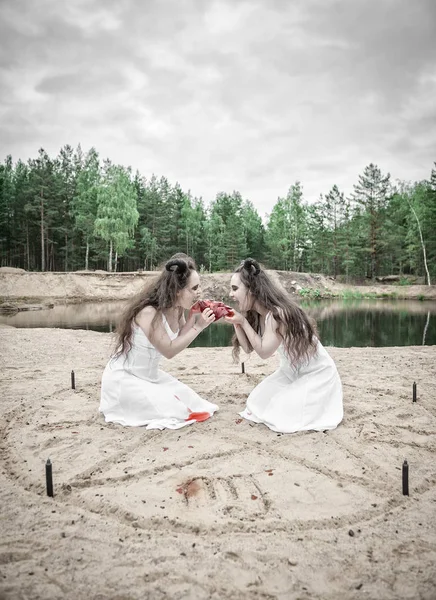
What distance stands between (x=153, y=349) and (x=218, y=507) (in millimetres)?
2173

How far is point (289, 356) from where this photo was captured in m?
4.56

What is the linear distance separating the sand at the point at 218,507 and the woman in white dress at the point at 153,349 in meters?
0.24

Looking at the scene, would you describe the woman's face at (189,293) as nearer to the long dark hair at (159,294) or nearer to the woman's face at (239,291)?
the long dark hair at (159,294)

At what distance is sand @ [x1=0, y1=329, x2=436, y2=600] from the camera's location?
224cm

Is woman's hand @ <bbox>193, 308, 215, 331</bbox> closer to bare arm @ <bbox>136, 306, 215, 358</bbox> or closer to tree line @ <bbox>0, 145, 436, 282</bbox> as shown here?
bare arm @ <bbox>136, 306, 215, 358</bbox>

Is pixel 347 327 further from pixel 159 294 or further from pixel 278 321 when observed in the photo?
pixel 159 294

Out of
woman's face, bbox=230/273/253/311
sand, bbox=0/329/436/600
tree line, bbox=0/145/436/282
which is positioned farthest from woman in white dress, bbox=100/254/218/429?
tree line, bbox=0/145/436/282

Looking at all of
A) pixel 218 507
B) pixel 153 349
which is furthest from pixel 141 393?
pixel 218 507

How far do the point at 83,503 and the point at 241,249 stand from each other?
4289 cm

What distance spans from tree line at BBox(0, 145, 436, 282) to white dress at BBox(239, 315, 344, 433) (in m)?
33.7

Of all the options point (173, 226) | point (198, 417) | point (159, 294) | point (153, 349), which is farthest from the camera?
point (173, 226)

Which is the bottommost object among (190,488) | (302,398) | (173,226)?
(190,488)

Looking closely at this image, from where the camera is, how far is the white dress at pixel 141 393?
4598 mm

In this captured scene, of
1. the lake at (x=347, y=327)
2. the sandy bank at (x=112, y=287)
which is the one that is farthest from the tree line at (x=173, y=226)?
the lake at (x=347, y=327)
